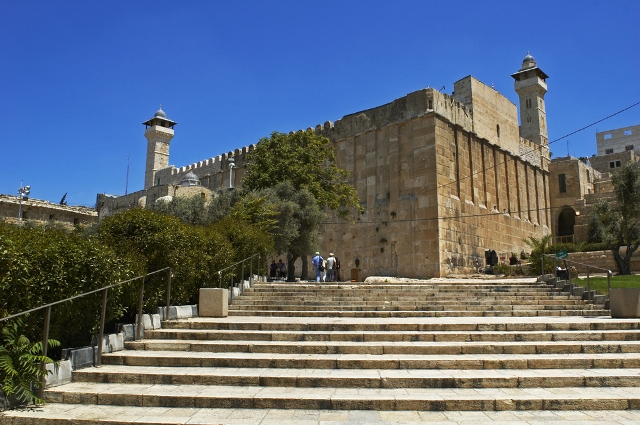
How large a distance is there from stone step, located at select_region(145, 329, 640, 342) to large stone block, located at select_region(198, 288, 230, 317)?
65.8 inches

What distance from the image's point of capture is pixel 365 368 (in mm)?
6793

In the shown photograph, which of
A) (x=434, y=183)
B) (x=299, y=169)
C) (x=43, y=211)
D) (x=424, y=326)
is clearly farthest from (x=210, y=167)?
(x=424, y=326)

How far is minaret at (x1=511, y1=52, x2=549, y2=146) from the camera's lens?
138ft

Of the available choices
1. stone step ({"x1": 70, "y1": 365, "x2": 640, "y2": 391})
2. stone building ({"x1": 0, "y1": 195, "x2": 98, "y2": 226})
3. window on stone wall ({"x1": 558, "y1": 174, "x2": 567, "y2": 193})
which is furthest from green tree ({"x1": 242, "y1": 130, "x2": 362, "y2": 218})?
stone building ({"x1": 0, "y1": 195, "x2": 98, "y2": 226})

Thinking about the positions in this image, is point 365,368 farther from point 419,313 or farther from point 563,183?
point 563,183

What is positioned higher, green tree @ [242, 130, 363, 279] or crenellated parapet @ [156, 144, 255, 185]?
crenellated parapet @ [156, 144, 255, 185]

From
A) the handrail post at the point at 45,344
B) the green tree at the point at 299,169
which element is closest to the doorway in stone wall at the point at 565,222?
the green tree at the point at 299,169

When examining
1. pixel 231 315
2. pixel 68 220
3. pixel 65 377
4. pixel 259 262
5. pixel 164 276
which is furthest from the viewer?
pixel 68 220

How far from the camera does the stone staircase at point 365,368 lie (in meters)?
5.46

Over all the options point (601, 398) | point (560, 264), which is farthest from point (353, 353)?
point (560, 264)

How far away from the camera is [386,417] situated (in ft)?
16.9

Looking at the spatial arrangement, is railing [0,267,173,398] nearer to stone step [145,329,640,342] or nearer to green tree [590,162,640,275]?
stone step [145,329,640,342]

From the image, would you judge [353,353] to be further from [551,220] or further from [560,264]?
[551,220]

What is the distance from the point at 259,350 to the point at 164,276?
2971mm
